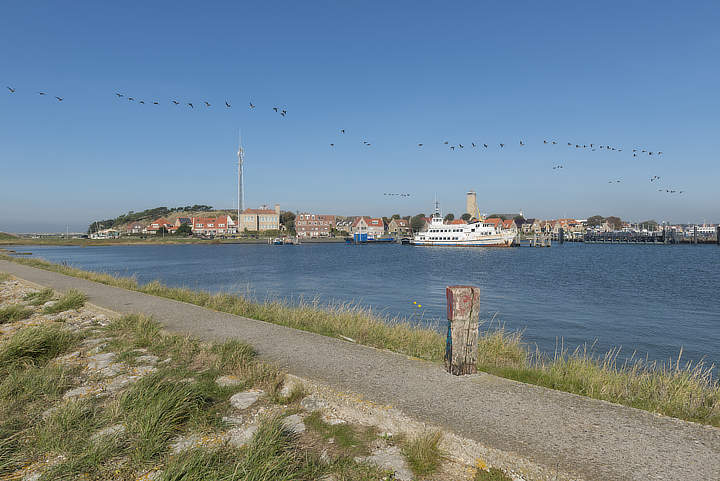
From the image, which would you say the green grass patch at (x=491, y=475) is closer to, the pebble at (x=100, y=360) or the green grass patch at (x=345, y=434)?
the green grass patch at (x=345, y=434)

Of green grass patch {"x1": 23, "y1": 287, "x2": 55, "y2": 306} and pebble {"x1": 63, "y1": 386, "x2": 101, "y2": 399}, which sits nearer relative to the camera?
pebble {"x1": 63, "y1": 386, "x2": 101, "y2": 399}

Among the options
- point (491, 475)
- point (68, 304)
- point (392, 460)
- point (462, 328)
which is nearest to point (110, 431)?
point (392, 460)

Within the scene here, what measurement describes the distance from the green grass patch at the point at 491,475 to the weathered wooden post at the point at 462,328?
2.10 meters

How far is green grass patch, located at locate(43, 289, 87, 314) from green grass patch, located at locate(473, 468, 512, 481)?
1163 centimetres

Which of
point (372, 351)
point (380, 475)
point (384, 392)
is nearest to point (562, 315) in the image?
point (372, 351)

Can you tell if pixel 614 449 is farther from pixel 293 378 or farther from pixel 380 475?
pixel 293 378

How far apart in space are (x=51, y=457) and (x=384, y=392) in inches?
135

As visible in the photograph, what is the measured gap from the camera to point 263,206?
489ft

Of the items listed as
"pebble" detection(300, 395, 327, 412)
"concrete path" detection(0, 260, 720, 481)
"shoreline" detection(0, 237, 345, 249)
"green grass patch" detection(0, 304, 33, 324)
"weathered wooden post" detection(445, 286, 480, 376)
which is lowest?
"shoreline" detection(0, 237, 345, 249)

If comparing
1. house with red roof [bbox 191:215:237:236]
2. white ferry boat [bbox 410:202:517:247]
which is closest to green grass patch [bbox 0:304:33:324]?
white ferry boat [bbox 410:202:517:247]

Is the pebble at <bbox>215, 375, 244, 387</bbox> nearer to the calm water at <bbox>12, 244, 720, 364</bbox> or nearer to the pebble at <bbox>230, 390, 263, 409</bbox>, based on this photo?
the pebble at <bbox>230, 390, 263, 409</bbox>

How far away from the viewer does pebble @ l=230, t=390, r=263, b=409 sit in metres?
5.14

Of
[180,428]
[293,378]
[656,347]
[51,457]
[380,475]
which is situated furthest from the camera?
[656,347]

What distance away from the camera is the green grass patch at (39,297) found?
Result: 12597mm
